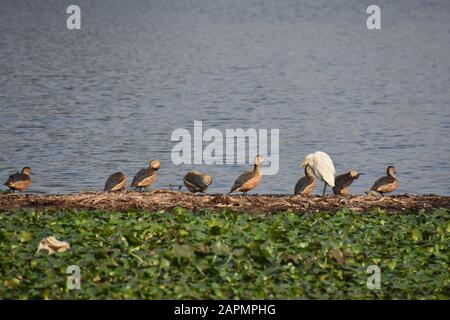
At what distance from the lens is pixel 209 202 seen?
12039 mm

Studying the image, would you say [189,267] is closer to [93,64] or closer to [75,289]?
[75,289]

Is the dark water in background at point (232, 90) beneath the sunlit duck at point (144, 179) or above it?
above

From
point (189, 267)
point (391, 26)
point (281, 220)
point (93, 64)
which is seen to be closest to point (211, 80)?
point (93, 64)

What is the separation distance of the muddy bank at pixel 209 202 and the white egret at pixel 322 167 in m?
1.36

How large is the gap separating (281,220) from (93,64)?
81.7 ft

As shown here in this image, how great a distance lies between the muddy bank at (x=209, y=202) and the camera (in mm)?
11812

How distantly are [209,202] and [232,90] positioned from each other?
16.1 meters

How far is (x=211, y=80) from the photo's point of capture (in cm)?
3053

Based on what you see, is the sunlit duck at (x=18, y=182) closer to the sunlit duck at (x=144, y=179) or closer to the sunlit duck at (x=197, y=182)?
the sunlit duck at (x=144, y=179)

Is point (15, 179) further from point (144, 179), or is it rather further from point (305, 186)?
point (305, 186)

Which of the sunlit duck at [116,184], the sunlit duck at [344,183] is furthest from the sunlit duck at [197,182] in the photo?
the sunlit duck at [344,183]

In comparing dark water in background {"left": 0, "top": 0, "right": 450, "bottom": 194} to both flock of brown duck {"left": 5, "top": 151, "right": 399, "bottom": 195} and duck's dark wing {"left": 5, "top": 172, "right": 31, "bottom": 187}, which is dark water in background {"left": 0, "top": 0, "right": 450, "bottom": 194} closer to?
flock of brown duck {"left": 5, "top": 151, "right": 399, "bottom": 195}

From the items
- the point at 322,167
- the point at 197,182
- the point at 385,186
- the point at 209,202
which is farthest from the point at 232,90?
the point at 209,202

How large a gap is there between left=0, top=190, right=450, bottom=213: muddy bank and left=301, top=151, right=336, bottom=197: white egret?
1.36 m
